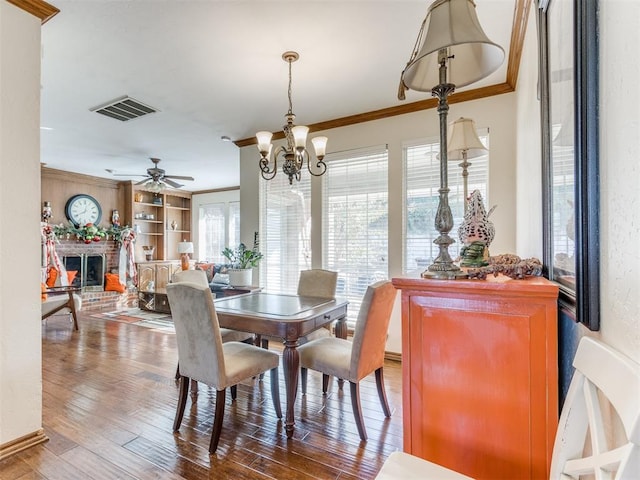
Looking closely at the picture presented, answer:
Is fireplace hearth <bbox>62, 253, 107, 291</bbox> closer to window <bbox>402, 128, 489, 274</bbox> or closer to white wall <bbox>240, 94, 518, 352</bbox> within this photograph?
white wall <bbox>240, 94, 518, 352</bbox>

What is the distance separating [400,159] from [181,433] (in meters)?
3.04

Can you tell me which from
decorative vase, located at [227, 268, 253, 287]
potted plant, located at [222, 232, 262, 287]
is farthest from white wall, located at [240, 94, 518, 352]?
decorative vase, located at [227, 268, 253, 287]

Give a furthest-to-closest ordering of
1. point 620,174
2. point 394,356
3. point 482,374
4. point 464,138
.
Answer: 1. point 394,356
2. point 464,138
3. point 482,374
4. point 620,174

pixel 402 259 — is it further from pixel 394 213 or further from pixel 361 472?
pixel 361 472

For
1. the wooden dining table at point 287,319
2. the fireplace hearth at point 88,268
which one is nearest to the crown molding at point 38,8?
the wooden dining table at point 287,319

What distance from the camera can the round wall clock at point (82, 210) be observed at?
6.59 meters

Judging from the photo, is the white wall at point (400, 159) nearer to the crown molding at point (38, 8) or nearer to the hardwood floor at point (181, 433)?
the hardwood floor at point (181, 433)

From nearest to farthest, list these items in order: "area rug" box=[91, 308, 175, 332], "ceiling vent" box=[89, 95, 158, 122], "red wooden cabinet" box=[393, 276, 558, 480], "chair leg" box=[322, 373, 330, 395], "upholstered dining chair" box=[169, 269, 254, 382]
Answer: "red wooden cabinet" box=[393, 276, 558, 480] → "chair leg" box=[322, 373, 330, 395] → "upholstered dining chair" box=[169, 269, 254, 382] → "ceiling vent" box=[89, 95, 158, 122] → "area rug" box=[91, 308, 175, 332]

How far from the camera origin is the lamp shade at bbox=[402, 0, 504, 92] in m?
1.14

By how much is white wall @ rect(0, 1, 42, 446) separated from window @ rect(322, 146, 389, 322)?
267 centimetres

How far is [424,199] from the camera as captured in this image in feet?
11.1

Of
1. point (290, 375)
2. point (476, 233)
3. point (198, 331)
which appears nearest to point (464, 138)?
point (476, 233)

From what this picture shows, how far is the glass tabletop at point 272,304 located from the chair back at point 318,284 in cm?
25

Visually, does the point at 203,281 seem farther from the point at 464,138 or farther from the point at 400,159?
the point at 464,138
